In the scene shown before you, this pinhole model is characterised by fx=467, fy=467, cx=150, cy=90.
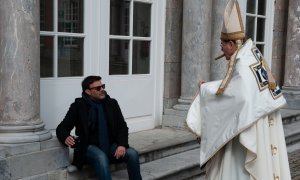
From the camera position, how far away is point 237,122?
3.18 metres

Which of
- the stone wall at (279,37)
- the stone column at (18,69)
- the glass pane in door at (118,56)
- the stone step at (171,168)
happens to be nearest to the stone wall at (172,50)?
the glass pane in door at (118,56)

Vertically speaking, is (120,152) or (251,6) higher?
(251,6)

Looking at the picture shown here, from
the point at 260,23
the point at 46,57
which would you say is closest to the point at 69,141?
the point at 46,57

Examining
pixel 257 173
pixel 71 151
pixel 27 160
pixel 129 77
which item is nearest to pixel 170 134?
pixel 129 77

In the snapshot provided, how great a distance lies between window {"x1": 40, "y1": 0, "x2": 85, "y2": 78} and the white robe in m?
2.00

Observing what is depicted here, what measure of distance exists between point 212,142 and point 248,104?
41 cm

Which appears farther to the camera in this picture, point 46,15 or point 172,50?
point 172,50

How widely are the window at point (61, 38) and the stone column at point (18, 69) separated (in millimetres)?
843

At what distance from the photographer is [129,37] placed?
19.6 ft

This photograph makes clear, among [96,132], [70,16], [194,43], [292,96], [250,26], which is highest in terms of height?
[250,26]

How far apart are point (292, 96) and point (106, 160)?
5.99 metres

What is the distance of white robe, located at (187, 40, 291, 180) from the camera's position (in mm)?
3162

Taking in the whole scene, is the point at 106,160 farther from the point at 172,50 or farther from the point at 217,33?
the point at 217,33

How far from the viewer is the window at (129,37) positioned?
5.78m
